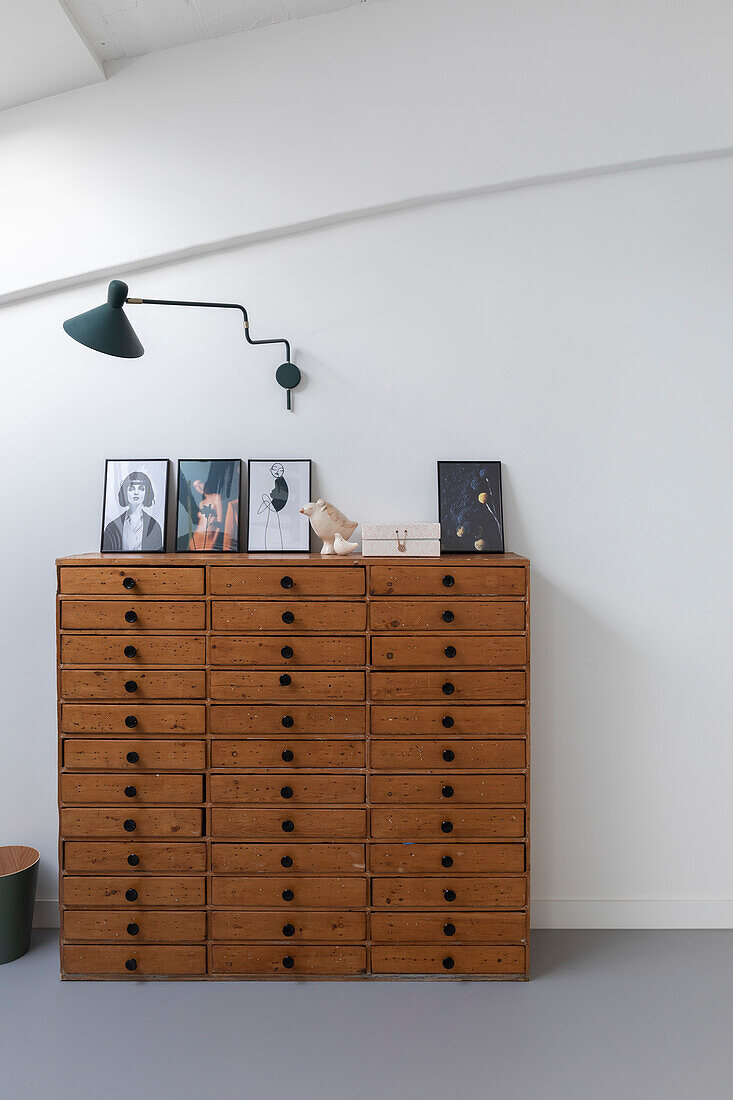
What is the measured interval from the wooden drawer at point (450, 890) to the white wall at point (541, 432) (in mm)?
453

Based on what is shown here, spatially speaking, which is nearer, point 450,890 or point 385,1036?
point 385,1036

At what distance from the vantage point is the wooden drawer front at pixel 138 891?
8.20 ft

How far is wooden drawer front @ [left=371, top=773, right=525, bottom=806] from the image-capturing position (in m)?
2.49

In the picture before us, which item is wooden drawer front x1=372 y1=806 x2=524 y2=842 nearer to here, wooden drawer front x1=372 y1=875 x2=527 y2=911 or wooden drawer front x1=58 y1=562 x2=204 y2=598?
wooden drawer front x1=372 y1=875 x2=527 y2=911

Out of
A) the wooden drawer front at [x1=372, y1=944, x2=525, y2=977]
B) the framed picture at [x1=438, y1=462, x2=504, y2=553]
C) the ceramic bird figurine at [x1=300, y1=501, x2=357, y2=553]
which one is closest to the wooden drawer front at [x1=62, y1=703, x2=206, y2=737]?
the ceramic bird figurine at [x1=300, y1=501, x2=357, y2=553]

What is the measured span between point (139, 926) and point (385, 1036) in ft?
2.86

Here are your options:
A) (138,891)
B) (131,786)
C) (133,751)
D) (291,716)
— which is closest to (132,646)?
(133,751)

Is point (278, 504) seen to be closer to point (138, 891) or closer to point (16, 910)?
point (138, 891)

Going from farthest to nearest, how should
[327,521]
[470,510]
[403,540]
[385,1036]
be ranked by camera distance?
[470,510] < [327,521] < [403,540] < [385,1036]

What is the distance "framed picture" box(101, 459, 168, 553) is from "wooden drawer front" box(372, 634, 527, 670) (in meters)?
0.97

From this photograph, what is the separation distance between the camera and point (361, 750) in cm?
249

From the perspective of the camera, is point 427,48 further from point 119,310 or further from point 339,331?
point 119,310

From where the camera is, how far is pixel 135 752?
8.17 feet

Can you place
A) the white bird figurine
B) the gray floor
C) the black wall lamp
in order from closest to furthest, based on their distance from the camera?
the gray floor < the black wall lamp < the white bird figurine
